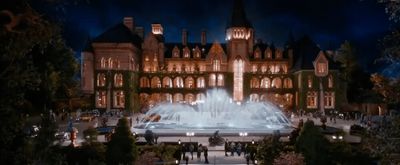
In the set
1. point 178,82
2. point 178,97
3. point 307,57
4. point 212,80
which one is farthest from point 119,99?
point 307,57

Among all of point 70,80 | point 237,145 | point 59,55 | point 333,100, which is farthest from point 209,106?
point 237,145

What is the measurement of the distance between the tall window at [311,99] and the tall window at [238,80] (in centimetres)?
1024

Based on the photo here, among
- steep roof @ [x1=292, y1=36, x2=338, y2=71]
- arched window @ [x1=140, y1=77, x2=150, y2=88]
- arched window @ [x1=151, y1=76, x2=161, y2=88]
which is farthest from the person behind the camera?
arched window @ [x1=151, y1=76, x2=161, y2=88]

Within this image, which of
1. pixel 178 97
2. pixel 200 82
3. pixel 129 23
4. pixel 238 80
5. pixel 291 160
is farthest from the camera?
pixel 129 23

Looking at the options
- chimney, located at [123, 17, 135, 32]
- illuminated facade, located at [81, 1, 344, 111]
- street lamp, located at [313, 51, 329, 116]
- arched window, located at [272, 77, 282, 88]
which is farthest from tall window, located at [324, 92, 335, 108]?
chimney, located at [123, 17, 135, 32]

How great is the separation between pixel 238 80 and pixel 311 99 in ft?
37.4

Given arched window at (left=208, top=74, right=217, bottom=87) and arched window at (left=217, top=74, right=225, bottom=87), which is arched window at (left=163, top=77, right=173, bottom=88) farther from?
arched window at (left=217, top=74, right=225, bottom=87)

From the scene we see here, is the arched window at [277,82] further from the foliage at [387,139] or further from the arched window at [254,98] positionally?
the foliage at [387,139]

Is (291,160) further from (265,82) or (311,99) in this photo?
(265,82)

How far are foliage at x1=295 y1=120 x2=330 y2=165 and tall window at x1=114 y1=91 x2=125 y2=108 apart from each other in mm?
51504

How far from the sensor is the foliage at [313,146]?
21.6 meters

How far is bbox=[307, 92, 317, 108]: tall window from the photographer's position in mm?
74062

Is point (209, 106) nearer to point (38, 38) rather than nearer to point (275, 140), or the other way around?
point (275, 140)

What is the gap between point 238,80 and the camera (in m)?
79.4
